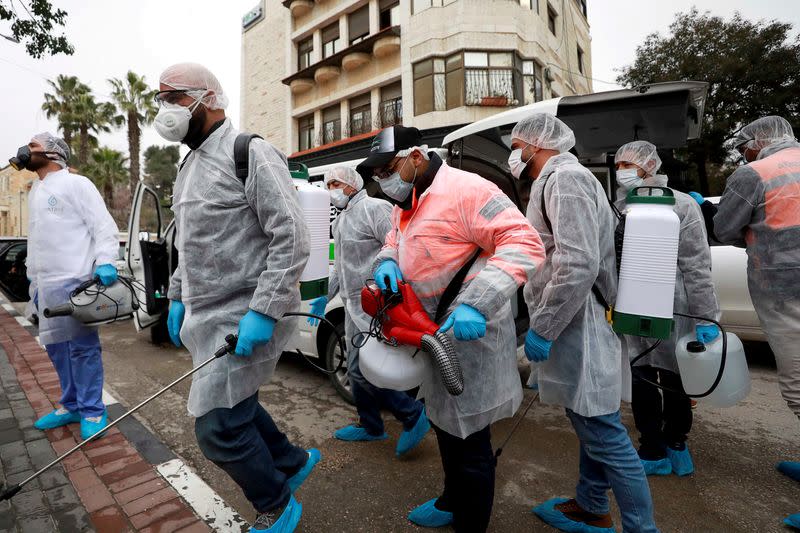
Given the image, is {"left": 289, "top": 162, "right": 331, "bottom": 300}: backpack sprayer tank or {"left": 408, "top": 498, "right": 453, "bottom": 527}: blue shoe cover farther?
{"left": 289, "top": 162, "right": 331, "bottom": 300}: backpack sprayer tank

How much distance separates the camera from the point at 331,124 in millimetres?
19719

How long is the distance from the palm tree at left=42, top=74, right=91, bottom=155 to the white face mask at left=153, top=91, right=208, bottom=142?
29455 mm

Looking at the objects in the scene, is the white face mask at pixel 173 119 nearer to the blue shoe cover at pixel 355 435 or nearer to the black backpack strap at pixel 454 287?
the black backpack strap at pixel 454 287

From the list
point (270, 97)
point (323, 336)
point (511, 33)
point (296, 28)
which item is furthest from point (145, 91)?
point (323, 336)

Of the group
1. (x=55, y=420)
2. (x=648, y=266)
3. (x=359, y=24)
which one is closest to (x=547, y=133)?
(x=648, y=266)

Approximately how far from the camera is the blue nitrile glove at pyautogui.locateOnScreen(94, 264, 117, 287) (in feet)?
10.4

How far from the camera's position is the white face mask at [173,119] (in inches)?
74.1

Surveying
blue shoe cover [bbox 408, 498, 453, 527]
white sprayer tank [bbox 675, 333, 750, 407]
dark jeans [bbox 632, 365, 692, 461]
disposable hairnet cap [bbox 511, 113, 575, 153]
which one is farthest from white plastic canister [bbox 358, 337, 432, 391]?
dark jeans [bbox 632, 365, 692, 461]

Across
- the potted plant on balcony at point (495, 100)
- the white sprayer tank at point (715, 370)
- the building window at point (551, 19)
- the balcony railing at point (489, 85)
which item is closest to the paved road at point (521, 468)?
the white sprayer tank at point (715, 370)

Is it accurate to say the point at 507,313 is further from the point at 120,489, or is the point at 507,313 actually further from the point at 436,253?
the point at 120,489

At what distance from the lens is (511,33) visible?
15.1 m

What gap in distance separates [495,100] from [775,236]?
535 inches

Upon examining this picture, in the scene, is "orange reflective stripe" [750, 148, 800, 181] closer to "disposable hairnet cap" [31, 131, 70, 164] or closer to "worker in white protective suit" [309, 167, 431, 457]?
"worker in white protective suit" [309, 167, 431, 457]

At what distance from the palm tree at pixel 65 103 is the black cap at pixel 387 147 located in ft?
98.3
